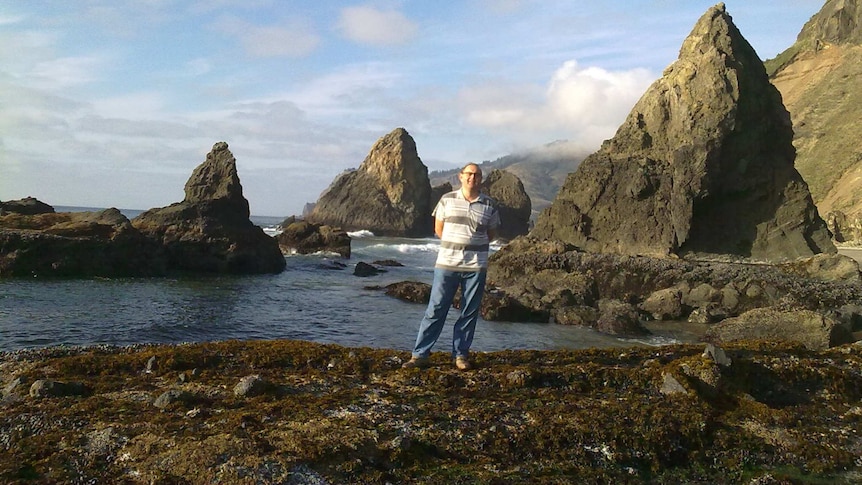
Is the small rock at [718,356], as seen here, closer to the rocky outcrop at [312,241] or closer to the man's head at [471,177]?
the man's head at [471,177]

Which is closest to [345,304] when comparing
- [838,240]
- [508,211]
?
[838,240]

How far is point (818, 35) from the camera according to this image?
103 meters

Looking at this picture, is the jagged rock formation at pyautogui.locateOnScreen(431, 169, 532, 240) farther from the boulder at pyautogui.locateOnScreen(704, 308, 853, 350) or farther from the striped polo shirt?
the striped polo shirt

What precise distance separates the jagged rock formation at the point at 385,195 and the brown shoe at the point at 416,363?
91.8 metres

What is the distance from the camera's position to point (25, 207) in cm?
3222

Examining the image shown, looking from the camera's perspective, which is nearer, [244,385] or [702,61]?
[244,385]

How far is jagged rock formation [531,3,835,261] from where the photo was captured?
3684 cm

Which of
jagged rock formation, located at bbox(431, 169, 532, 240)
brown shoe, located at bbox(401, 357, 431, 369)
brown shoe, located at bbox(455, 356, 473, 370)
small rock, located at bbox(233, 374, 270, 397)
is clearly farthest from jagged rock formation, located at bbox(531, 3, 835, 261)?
jagged rock formation, located at bbox(431, 169, 532, 240)

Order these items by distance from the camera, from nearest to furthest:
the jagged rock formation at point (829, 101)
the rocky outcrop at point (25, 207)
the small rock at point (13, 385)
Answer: the small rock at point (13, 385) → the rocky outcrop at point (25, 207) → the jagged rock formation at point (829, 101)

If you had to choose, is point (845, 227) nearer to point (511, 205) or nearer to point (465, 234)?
point (511, 205)

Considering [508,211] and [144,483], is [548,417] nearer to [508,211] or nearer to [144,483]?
[144,483]

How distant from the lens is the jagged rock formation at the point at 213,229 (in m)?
31.4

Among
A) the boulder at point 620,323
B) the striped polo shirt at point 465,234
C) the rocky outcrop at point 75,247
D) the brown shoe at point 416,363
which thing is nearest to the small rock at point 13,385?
the brown shoe at point 416,363

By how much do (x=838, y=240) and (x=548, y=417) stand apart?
218 feet
